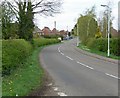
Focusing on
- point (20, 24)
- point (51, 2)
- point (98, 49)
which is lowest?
point (98, 49)

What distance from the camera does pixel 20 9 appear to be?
143 feet

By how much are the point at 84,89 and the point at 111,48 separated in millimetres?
26025

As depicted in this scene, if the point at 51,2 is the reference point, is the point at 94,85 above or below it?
below

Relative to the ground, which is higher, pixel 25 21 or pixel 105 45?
pixel 25 21

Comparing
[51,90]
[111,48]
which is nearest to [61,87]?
[51,90]

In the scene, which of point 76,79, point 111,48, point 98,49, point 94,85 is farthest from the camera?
point 98,49

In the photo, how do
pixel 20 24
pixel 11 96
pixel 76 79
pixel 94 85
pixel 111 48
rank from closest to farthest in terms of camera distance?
pixel 11 96 → pixel 94 85 → pixel 76 79 → pixel 111 48 → pixel 20 24

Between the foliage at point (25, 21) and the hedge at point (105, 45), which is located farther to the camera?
the foliage at point (25, 21)

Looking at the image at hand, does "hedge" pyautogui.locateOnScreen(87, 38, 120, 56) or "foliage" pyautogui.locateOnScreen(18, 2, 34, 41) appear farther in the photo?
"foliage" pyautogui.locateOnScreen(18, 2, 34, 41)

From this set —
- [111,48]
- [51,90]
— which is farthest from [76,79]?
[111,48]

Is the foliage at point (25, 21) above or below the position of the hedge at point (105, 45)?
above

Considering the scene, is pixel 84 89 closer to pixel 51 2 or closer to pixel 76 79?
pixel 76 79

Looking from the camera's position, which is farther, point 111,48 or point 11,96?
point 111,48

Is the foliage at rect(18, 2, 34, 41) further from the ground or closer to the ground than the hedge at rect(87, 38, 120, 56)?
further from the ground
